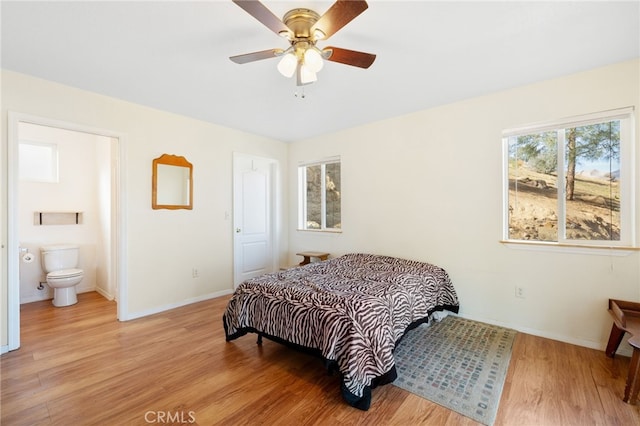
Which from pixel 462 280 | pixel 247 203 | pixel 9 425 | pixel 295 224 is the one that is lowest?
pixel 9 425

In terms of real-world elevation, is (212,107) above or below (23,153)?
above

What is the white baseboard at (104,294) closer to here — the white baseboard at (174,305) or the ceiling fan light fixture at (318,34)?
the white baseboard at (174,305)

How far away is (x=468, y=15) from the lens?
1757 mm

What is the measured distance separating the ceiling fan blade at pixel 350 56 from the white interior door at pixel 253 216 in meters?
2.71

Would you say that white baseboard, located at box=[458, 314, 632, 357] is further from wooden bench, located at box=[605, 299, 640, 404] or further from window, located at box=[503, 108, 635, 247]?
window, located at box=[503, 108, 635, 247]

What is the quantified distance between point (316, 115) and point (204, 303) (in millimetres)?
2831

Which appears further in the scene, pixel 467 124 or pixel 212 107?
pixel 212 107

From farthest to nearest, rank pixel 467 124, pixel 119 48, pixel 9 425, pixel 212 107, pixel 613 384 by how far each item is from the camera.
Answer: pixel 212 107, pixel 467 124, pixel 119 48, pixel 613 384, pixel 9 425

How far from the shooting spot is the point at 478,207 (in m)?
3.00

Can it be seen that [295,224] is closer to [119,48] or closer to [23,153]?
[119,48]

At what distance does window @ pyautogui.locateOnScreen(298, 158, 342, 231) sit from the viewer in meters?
4.37

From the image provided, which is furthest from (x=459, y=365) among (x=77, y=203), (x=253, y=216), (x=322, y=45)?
(x=77, y=203)

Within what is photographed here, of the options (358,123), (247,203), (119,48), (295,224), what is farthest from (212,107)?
(295,224)

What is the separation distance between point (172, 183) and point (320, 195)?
2137 mm
